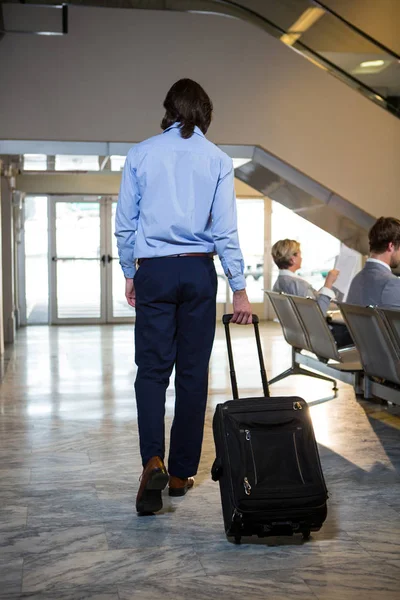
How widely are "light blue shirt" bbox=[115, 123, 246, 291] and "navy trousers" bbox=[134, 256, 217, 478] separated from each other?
86 mm

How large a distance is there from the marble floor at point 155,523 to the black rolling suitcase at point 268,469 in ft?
0.42

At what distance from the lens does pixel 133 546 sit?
2.80 metres

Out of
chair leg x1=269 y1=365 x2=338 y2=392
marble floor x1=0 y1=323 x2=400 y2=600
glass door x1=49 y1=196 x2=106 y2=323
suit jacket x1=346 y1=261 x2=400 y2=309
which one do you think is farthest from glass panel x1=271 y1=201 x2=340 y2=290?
suit jacket x1=346 y1=261 x2=400 y2=309

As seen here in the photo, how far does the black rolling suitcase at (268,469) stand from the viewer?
2.66m

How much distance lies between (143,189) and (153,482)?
1.15 m

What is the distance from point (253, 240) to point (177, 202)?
12.3m

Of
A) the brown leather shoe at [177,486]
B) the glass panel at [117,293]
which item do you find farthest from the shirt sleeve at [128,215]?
the glass panel at [117,293]

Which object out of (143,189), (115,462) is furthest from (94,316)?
(143,189)

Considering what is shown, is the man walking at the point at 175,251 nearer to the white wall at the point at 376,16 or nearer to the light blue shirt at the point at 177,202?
the light blue shirt at the point at 177,202

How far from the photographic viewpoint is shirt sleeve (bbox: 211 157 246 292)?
10.4 feet

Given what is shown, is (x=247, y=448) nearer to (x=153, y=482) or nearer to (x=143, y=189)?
(x=153, y=482)

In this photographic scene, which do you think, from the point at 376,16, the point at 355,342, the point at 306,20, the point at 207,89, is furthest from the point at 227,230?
the point at 376,16

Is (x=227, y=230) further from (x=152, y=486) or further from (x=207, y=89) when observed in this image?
(x=207, y=89)

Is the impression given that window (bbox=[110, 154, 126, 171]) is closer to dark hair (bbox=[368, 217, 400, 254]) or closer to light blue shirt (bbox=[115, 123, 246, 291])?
dark hair (bbox=[368, 217, 400, 254])
